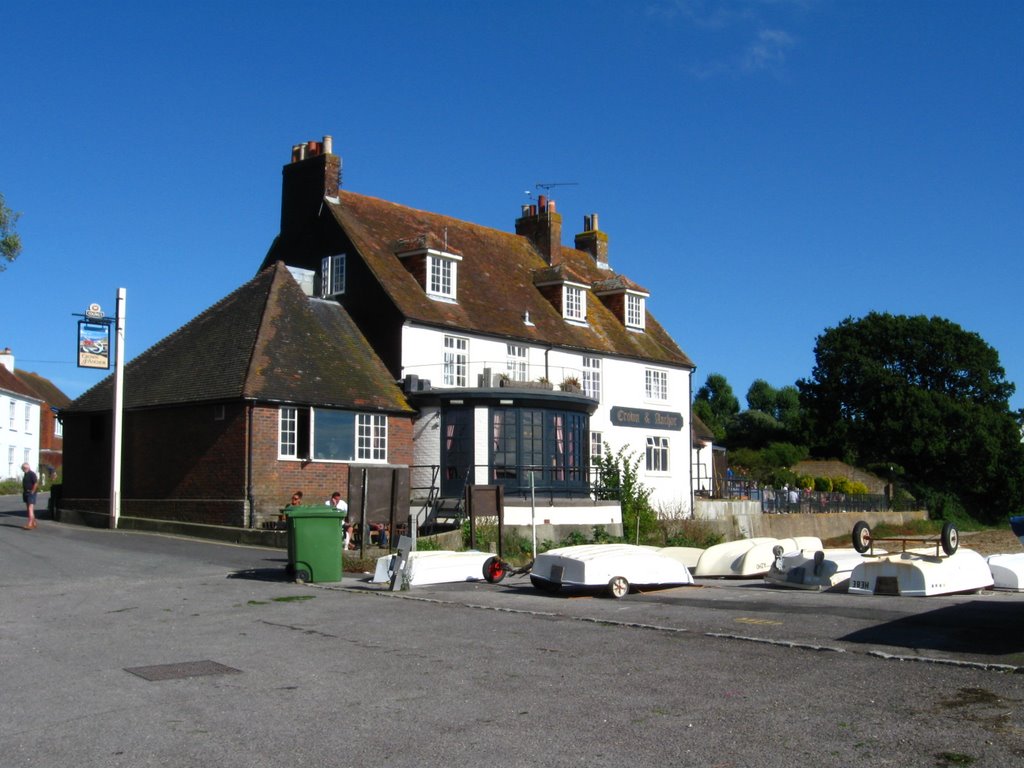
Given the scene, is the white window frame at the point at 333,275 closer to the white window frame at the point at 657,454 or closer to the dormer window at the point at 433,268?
the dormer window at the point at 433,268

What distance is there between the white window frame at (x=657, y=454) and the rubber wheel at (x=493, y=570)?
21.7 meters

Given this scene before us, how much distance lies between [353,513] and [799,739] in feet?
46.8

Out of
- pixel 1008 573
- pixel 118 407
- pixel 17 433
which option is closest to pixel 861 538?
pixel 1008 573

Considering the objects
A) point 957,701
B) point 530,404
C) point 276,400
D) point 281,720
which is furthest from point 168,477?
point 957,701

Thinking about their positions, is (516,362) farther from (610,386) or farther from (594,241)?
(594,241)

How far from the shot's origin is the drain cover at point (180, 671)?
967cm

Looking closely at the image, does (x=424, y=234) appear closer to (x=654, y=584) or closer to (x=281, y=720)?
(x=654, y=584)

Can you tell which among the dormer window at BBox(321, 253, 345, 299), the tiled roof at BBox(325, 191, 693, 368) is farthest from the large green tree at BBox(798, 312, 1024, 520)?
the dormer window at BBox(321, 253, 345, 299)

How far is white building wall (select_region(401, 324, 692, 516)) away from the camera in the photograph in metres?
32.2

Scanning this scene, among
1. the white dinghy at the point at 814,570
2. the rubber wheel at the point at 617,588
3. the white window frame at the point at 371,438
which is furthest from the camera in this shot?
the white window frame at the point at 371,438

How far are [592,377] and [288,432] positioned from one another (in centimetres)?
1271

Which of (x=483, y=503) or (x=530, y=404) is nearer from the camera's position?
(x=483, y=503)

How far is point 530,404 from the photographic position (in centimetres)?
3234

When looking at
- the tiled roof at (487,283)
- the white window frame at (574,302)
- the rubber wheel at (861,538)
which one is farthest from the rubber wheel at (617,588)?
the white window frame at (574,302)
